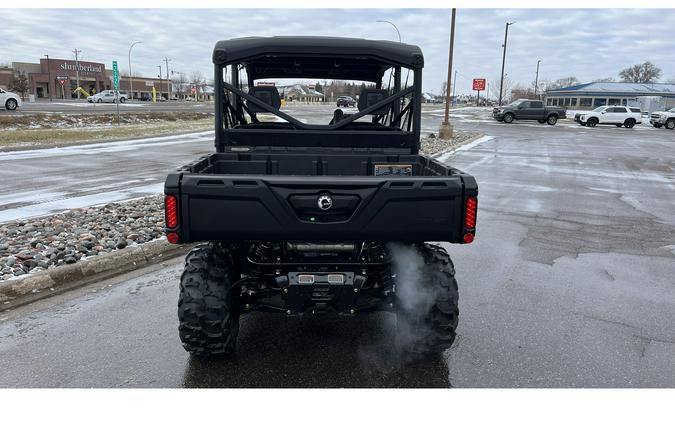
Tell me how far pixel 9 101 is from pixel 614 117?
139 feet

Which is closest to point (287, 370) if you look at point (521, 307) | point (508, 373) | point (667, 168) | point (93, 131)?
point (508, 373)

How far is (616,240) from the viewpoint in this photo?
745cm

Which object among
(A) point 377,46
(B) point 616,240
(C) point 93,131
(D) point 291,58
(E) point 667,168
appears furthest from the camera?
(C) point 93,131

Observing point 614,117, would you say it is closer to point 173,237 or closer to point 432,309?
point 432,309

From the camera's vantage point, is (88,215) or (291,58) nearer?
(291,58)

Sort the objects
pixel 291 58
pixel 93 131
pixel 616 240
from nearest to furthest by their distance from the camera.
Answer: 1. pixel 291 58
2. pixel 616 240
3. pixel 93 131

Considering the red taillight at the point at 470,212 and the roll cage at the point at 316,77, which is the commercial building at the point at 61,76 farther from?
the red taillight at the point at 470,212

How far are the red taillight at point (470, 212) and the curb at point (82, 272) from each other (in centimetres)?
407

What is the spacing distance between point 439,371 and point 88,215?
6.10 meters

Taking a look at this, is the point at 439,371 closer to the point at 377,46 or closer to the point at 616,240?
the point at 377,46

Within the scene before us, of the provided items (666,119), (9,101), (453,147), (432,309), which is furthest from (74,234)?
(666,119)

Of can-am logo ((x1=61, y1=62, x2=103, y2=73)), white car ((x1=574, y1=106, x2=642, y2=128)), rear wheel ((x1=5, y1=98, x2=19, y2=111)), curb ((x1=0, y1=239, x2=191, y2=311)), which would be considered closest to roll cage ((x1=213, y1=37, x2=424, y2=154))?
curb ((x1=0, y1=239, x2=191, y2=311))

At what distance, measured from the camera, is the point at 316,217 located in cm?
326

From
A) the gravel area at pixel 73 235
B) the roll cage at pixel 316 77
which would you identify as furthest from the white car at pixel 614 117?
the roll cage at pixel 316 77
